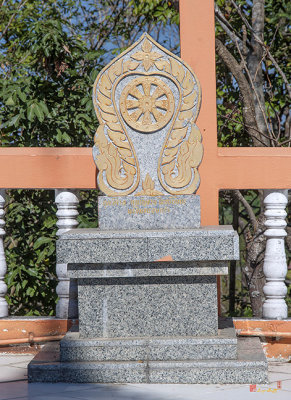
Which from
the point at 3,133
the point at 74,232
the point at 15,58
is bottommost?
the point at 74,232

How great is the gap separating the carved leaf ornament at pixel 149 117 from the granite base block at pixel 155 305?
24.7 inches

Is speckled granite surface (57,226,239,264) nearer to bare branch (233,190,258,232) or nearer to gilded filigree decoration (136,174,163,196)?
gilded filigree decoration (136,174,163,196)

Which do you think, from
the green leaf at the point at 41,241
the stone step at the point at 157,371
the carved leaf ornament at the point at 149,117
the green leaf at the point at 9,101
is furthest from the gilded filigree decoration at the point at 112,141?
the green leaf at the point at 9,101

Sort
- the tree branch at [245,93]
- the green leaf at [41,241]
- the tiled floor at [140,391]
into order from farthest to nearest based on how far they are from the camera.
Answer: the tree branch at [245,93], the green leaf at [41,241], the tiled floor at [140,391]

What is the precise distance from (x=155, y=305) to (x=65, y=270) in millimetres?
975

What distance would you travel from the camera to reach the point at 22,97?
6277 millimetres

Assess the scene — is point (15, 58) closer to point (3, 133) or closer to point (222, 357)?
point (3, 133)

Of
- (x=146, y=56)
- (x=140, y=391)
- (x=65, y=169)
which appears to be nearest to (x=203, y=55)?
(x=146, y=56)

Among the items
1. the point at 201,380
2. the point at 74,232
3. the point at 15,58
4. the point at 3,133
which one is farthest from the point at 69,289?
the point at 15,58

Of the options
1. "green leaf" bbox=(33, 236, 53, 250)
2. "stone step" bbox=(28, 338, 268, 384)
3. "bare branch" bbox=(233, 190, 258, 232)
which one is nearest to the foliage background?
"green leaf" bbox=(33, 236, 53, 250)

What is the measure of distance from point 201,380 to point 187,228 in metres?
0.98

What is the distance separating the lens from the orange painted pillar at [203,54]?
17.2 feet

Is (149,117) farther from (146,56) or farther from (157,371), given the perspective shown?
(157,371)

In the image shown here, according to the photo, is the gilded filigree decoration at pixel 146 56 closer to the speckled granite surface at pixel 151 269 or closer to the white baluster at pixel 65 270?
the white baluster at pixel 65 270
